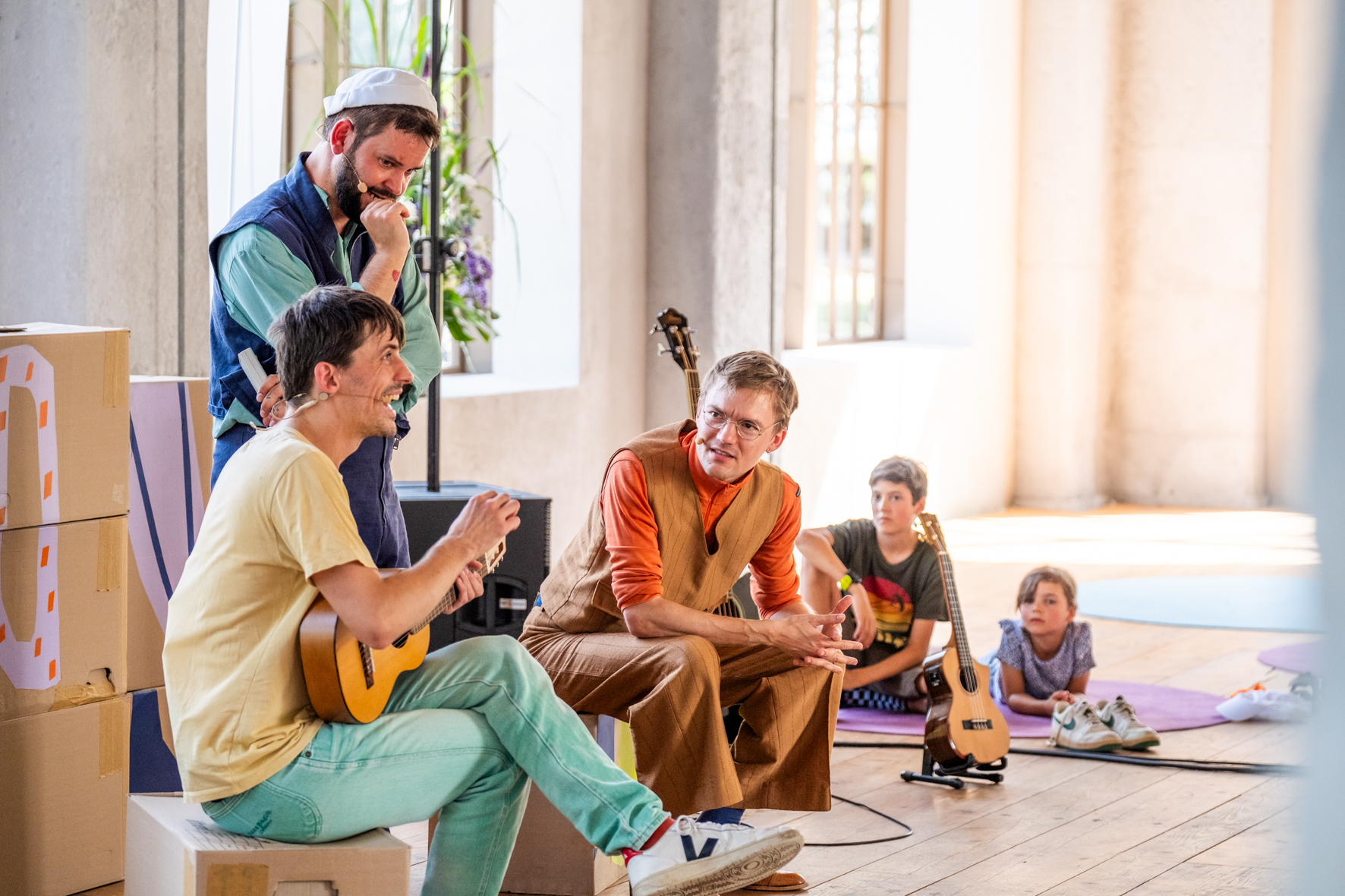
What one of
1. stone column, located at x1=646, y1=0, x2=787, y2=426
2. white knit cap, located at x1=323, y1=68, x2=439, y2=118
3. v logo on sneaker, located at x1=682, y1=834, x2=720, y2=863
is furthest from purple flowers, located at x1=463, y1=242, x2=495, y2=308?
v logo on sneaker, located at x1=682, y1=834, x2=720, y2=863

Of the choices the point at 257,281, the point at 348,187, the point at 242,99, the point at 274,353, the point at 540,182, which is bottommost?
the point at 274,353

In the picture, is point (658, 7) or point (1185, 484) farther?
point (1185, 484)

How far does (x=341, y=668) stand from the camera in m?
1.99

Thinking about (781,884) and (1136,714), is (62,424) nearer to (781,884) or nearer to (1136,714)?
(781,884)

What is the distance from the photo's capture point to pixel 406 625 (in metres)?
1.97

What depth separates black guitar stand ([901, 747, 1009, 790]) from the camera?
135 inches

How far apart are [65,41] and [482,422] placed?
2088 mm

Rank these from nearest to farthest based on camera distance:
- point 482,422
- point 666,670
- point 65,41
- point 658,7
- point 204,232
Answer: point 666,670, point 65,41, point 204,232, point 482,422, point 658,7

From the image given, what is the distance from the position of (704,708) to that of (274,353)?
0.93 metres

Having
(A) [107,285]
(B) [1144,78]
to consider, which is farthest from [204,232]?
(B) [1144,78]

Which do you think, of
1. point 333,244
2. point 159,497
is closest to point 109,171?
point 159,497

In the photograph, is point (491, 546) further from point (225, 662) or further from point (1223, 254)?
point (1223, 254)

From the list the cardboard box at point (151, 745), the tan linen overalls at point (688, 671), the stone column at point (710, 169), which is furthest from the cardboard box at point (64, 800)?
the stone column at point (710, 169)

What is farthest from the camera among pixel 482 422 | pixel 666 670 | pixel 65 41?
pixel 482 422
